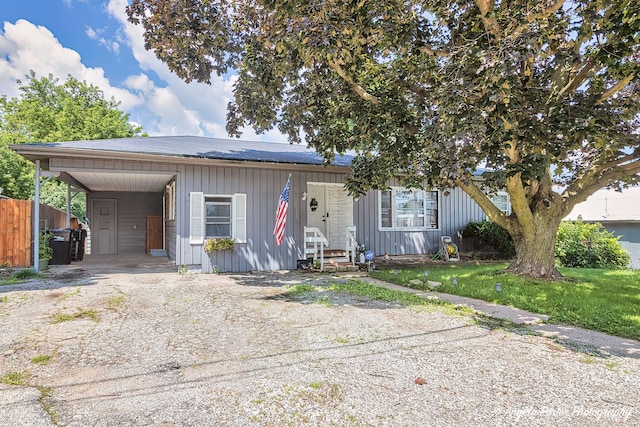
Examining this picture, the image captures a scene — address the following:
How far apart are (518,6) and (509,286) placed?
475cm

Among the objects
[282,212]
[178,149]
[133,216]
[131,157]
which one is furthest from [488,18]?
[133,216]

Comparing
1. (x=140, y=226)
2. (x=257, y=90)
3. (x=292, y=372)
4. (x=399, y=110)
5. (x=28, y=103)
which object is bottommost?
(x=292, y=372)

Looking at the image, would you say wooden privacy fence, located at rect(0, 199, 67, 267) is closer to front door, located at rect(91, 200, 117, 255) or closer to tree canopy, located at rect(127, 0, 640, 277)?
tree canopy, located at rect(127, 0, 640, 277)

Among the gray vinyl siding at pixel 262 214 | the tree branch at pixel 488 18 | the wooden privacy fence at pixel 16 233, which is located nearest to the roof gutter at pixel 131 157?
the gray vinyl siding at pixel 262 214

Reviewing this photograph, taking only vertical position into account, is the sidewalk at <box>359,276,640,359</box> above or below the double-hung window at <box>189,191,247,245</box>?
below

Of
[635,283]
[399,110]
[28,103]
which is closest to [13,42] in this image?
[28,103]

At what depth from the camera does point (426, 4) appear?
20.6ft

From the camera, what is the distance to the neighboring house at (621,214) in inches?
628

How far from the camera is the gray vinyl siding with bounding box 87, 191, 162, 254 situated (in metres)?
15.5

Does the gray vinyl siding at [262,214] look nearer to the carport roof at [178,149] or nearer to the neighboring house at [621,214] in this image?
the carport roof at [178,149]

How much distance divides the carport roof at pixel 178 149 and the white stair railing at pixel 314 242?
1832 millimetres

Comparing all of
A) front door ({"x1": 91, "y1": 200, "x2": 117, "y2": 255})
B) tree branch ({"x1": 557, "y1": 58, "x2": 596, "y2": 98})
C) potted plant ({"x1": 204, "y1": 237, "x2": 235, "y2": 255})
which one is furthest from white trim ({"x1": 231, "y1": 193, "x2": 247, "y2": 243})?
front door ({"x1": 91, "y1": 200, "x2": 117, "y2": 255})

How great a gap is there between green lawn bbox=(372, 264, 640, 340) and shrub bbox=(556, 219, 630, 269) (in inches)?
116

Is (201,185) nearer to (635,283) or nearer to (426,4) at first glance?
(426,4)
